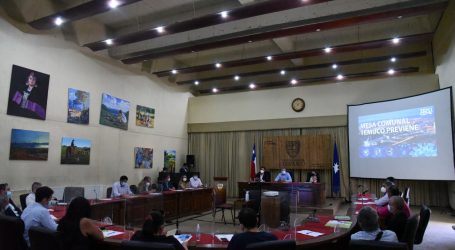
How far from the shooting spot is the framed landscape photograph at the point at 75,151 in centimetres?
761

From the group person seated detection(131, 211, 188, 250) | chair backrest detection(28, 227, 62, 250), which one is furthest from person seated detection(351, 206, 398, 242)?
chair backrest detection(28, 227, 62, 250)

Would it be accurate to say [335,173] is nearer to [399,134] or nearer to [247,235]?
[399,134]

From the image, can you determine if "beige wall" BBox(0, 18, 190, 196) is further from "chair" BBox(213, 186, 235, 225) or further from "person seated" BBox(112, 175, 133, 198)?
"chair" BBox(213, 186, 235, 225)

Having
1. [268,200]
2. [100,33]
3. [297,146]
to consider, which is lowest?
[268,200]

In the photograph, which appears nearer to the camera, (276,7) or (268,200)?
(268,200)

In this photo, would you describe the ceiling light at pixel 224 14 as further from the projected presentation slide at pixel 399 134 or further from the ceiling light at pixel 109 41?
the projected presentation slide at pixel 399 134

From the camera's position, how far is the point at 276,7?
5.79 meters

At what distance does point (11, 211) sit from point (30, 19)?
15.9 feet

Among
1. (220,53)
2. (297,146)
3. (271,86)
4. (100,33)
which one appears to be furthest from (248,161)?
(100,33)

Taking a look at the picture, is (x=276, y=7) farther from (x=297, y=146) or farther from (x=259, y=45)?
(x=297, y=146)

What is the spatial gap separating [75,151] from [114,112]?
171 centimetres

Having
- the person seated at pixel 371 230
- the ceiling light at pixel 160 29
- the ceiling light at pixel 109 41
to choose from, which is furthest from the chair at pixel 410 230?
the ceiling light at pixel 109 41

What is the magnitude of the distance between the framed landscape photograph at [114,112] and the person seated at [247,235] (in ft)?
24.1

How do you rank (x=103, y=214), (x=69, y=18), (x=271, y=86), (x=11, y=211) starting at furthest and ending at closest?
1. (x=271, y=86)
2. (x=69, y=18)
3. (x=103, y=214)
4. (x=11, y=211)
